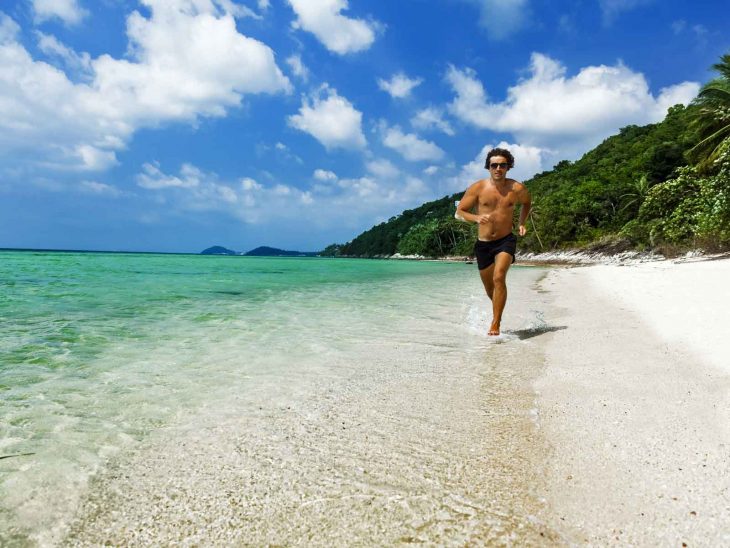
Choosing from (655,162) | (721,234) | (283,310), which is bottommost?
→ (283,310)

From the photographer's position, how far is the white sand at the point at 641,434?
1.58m

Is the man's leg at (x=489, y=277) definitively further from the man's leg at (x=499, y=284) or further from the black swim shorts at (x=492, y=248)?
the man's leg at (x=499, y=284)

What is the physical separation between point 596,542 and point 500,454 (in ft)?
2.37

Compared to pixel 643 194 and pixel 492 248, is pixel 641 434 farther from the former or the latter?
pixel 643 194

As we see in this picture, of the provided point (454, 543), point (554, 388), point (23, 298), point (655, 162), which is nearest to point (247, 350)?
point (554, 388)

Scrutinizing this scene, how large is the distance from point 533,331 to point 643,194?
171 ft

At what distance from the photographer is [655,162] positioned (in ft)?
162

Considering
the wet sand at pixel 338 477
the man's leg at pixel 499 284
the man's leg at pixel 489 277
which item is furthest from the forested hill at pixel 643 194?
the wet sand at pixel 338 477

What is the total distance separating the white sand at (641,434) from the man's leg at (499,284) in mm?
749

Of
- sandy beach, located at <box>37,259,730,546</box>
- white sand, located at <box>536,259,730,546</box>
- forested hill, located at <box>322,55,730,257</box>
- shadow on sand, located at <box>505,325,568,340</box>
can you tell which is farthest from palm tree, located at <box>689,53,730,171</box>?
sandy beach, located at <box>37,259,730,546</box>

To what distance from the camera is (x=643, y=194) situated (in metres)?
47.7

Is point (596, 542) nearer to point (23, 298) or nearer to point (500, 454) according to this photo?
point (500, 454)

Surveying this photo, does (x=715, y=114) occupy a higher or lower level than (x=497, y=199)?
higher

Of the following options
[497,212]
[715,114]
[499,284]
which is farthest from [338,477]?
[715,114]
